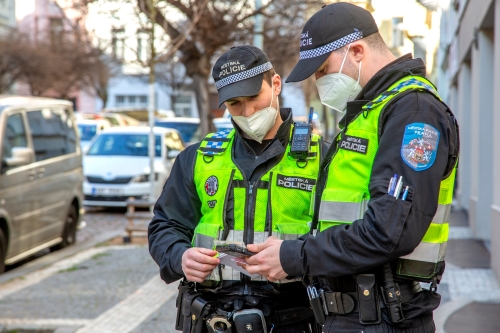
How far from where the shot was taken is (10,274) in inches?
357

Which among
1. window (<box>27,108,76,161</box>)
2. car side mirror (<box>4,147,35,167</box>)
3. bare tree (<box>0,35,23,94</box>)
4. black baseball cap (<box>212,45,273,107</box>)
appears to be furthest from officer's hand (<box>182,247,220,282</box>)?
bare tree (<box>0,35,23,94</box>)

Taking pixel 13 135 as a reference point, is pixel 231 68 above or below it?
above

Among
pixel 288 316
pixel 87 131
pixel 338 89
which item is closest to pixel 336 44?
pixel 338 89

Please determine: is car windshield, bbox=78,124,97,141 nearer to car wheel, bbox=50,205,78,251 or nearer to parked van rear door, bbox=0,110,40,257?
car wheel, bbox=50,205,78,251

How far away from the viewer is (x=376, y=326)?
2574 mm

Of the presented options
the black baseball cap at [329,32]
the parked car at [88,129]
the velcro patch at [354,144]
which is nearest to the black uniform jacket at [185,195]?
the black baseball cap at [329,32]

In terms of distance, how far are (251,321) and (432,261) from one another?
2.83 ft

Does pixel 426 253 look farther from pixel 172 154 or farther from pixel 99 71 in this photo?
pixel 99 71

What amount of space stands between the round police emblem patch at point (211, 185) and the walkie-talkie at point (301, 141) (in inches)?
13.7

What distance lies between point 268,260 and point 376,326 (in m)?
0.43

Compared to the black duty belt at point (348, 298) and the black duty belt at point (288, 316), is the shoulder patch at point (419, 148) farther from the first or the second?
the black duty belt at point (288, 316)

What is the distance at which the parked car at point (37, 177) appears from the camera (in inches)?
345

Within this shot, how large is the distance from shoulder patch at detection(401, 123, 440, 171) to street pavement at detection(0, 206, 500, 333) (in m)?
4.23

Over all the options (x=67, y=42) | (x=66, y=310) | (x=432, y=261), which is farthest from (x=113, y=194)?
(x=67, y=42)
